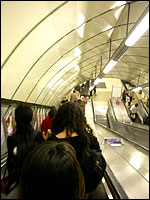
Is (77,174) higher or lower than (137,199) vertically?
higher

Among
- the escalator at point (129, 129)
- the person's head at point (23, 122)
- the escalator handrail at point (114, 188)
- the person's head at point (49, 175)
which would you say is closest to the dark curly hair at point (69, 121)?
the person's head at point (23, 122)

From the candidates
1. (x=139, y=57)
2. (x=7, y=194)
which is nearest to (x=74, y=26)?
(x=7, y=194)

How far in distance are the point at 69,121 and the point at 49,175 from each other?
0.95 metres

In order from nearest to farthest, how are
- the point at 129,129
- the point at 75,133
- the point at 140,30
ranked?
the point at 75,133 < the point at 140,30 < the point at 129,129

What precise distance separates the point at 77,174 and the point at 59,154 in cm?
20

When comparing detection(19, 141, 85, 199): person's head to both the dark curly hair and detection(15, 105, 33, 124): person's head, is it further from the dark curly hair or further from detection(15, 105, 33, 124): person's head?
detection(15, 105, 33, 124): person's head

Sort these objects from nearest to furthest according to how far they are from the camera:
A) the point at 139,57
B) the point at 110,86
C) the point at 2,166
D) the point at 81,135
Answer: the point at 81,135, the point at 2,166, the point at 139,57, the point at 110,86

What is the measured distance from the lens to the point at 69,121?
5.62 ft

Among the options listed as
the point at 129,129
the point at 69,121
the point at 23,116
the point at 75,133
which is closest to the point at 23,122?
the point at 23,116

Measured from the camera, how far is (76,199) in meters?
0.89

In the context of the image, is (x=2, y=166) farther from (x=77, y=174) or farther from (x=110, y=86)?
(x=110, y=86)

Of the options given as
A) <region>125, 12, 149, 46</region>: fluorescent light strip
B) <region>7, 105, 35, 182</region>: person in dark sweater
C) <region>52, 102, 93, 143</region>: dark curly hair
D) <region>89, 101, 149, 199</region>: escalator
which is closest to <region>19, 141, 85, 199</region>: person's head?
<region>52, 102, 93, 143</region>: dark curly hair

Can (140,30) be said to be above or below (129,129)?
above

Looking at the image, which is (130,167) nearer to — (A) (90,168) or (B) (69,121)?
(A) (90,168)
